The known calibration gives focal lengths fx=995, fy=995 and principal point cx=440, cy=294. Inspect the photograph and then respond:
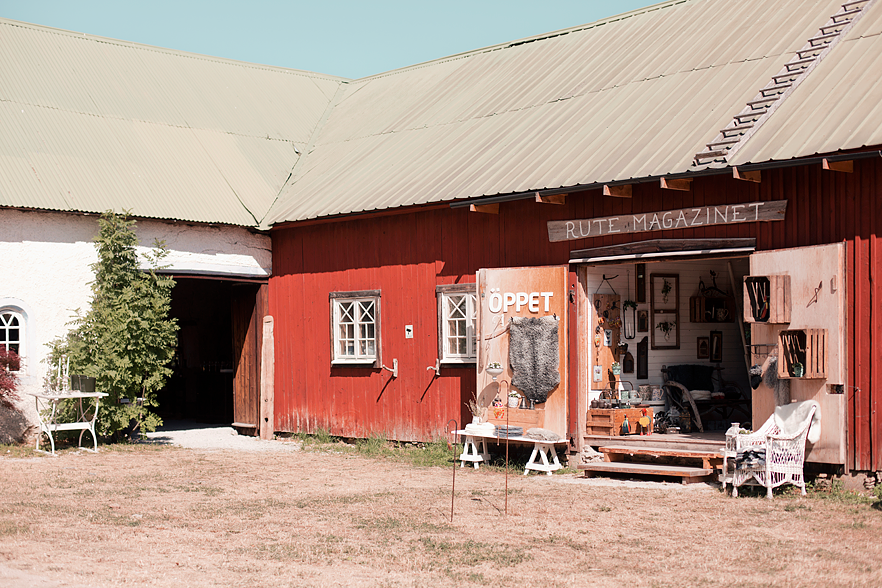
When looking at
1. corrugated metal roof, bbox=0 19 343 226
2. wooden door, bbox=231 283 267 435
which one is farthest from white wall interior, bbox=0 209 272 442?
wooden door, bbox=231 283 267 435

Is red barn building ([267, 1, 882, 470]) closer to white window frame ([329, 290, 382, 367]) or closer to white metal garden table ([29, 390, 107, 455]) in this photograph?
white window frame ([329, 290, 382, 367])

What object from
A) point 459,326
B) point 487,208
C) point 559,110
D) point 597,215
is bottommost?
point 459,326

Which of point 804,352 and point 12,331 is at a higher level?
point 12,331

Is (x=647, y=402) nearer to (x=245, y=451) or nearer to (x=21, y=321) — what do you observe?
(x=245, y=451)

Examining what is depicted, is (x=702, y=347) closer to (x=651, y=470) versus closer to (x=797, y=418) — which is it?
(x=651, y=470)

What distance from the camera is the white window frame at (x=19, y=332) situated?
1443 centimetres

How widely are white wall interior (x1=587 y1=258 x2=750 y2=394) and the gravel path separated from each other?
559 centimetres

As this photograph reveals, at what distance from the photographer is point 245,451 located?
15.1 m

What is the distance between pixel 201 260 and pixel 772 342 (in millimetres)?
9272

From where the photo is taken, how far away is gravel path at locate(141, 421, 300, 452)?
1572 centimetres

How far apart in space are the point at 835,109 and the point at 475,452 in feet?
19.4

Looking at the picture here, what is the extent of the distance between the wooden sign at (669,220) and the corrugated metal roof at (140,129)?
20.1 feet

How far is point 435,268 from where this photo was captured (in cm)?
1440

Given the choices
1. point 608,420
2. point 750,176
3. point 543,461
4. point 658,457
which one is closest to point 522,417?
point 543,461
